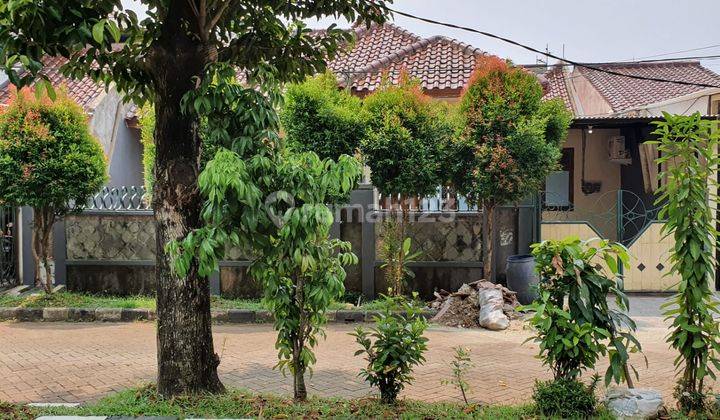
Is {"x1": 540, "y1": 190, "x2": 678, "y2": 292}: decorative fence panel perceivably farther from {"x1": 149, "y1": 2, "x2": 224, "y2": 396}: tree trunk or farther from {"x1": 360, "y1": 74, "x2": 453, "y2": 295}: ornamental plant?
{"x1": 149, "y1": 2, "x2": 224, "y2": 396}: tree trunk

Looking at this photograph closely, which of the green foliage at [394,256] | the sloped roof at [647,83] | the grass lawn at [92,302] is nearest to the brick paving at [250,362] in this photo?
the grass lawn at [92,302]

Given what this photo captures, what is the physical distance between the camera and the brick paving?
5551 mm

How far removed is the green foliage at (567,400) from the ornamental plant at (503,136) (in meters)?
5.06

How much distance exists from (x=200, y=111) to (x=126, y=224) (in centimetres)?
688

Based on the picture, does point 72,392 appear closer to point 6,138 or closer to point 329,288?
point 329,288

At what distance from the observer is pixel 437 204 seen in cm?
1030

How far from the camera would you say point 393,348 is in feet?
14.3

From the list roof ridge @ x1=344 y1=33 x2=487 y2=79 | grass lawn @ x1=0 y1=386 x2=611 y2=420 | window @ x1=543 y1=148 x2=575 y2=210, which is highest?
roof ridge @ x1=344 y1=33 x2=487 y2=79

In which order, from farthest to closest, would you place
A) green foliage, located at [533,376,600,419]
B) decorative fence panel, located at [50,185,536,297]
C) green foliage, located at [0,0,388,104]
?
decorative fence panel, located at [50,185,536,297], green foliage, located at [533,376,600,419], green foliage, located at [0,0,388,104]

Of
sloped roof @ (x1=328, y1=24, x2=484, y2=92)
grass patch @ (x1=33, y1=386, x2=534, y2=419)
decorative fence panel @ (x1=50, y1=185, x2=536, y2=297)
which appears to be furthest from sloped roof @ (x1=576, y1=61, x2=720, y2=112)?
grass patch @ (x1=33, y1=386, x2=534, y2=419)

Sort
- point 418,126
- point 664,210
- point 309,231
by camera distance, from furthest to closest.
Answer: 1. point 418,126
2. point 664,210
3. point 309,231

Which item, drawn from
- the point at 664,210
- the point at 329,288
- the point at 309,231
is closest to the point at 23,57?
the point at 309,231

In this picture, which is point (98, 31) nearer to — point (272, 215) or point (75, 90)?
point (272, 215)

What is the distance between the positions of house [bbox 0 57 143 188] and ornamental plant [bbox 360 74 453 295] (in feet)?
25.2
